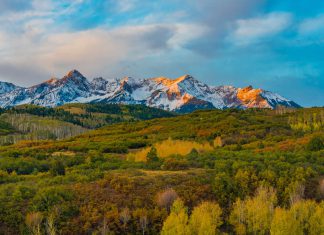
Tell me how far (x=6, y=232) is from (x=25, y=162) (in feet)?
186

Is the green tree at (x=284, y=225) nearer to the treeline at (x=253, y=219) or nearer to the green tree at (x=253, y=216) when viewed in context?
the treeline at (x=253, y=219)

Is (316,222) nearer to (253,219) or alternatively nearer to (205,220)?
(253,219)

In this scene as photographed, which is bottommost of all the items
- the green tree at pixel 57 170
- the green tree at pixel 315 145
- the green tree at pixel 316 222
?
the green tree at pixel 316 222

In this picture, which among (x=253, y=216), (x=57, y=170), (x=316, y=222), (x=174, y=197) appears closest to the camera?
(x=316, y=222)

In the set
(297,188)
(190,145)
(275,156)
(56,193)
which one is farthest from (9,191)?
(190,145)

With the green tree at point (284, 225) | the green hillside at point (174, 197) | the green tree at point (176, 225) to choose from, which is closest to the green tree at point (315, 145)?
the green hillside at point (174, 197)

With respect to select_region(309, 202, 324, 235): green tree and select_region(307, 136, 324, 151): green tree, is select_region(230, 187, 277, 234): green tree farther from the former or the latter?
select_region(307, 136, 324, 151): green tree

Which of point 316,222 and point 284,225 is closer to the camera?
point 284,225

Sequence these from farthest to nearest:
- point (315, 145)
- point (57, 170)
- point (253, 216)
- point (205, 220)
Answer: point (315, 145)
point (57, 170)
point (253, 216)
point (205, 220)

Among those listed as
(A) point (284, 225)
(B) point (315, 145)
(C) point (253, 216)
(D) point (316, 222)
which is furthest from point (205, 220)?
(B) point (315, 145)

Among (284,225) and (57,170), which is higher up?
(57,170)

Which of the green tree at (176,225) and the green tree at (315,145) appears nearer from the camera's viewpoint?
the green tree at (176,225)

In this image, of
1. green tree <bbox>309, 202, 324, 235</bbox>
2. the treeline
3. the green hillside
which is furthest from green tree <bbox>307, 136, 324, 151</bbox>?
green tree <bbox>309, 202, 324, 235</bbox>

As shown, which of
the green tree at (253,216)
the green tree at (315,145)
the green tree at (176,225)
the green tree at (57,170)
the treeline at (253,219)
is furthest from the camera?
the green tree at (315,145)
